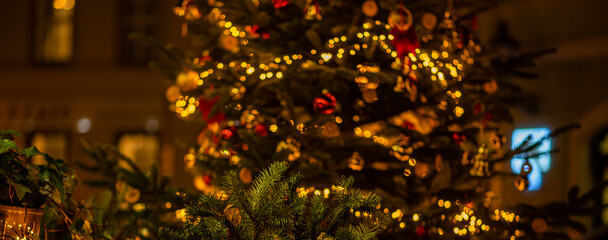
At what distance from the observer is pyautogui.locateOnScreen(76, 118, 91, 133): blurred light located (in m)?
15.2

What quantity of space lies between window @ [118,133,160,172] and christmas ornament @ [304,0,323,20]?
11.1 metres

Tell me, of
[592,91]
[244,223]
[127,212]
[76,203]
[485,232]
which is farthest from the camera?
[592,91]

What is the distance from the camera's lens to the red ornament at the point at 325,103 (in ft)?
12.9

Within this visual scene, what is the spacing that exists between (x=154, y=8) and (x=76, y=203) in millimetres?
12266

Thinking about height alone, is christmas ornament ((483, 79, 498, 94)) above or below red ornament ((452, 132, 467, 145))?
above

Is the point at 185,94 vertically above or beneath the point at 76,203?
above

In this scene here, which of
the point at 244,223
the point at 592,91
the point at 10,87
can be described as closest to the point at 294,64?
the point at 244,223

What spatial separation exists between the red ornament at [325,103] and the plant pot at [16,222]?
1.58m

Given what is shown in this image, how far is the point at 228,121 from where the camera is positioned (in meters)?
4.64

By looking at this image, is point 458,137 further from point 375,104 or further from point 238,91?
point 238,91

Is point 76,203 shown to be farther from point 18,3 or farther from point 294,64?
point 18,3

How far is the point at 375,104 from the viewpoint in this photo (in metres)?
4.41

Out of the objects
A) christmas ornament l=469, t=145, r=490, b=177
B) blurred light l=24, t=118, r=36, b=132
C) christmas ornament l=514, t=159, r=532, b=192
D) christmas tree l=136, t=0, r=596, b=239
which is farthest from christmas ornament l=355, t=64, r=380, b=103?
blurred light l=24, t=118, r=36, b=132

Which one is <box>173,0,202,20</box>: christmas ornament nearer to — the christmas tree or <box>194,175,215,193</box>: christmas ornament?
the christmas tree
